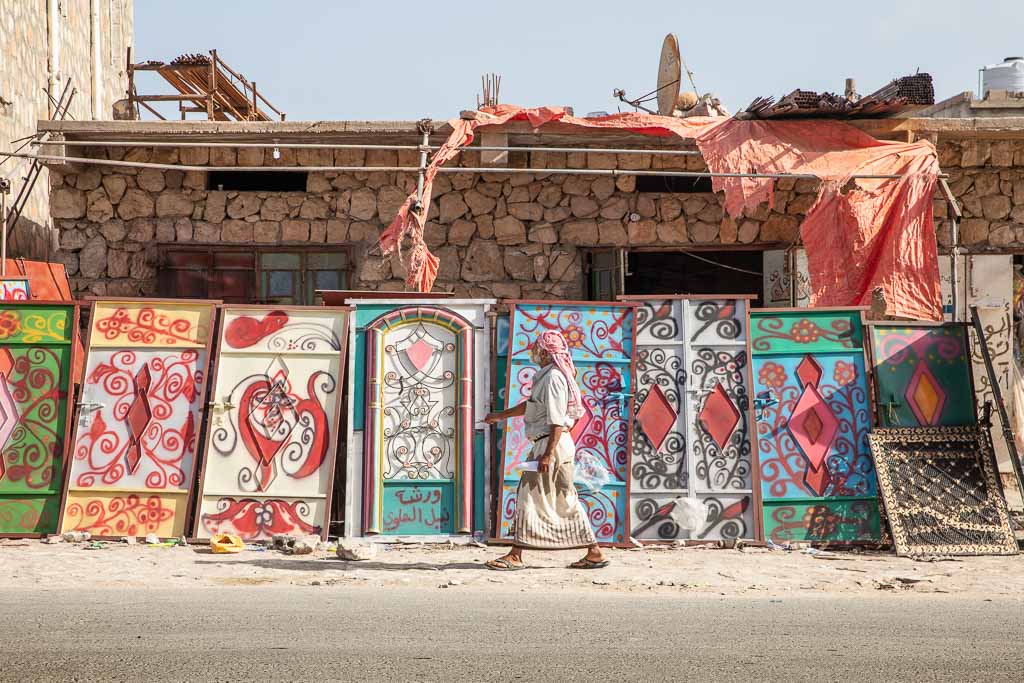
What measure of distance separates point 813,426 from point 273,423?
441 cm

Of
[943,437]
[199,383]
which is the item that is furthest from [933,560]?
[199,383]

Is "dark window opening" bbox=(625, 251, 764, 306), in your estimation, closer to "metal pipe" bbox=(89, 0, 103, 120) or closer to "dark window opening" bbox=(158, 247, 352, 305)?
"dark window opening" bbox=(158, 247, 352, 305)

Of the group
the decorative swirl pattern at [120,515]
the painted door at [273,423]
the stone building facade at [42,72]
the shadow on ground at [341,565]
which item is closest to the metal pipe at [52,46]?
the stone building facade at [42,72]

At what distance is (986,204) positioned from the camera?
12227 millimetres

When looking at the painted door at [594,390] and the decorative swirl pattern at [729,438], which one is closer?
the painted door at [594,390]

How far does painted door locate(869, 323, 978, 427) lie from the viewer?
31.4 ft

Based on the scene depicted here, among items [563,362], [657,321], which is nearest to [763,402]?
[657,321]

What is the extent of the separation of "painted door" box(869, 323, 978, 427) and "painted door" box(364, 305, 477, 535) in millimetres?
3395

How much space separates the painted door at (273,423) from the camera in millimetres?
9352

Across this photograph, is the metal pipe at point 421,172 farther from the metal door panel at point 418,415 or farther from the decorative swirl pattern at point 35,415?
the decorative swirl pattern at point 35,415

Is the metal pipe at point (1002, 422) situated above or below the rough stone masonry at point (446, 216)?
below

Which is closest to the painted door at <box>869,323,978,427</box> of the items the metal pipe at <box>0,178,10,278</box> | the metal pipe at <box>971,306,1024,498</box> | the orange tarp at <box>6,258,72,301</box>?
the metal pipe at <box>971,306,1024,498</box>

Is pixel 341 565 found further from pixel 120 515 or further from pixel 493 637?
pixel 493 637

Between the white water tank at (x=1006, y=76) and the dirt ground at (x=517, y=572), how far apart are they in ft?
31.0
